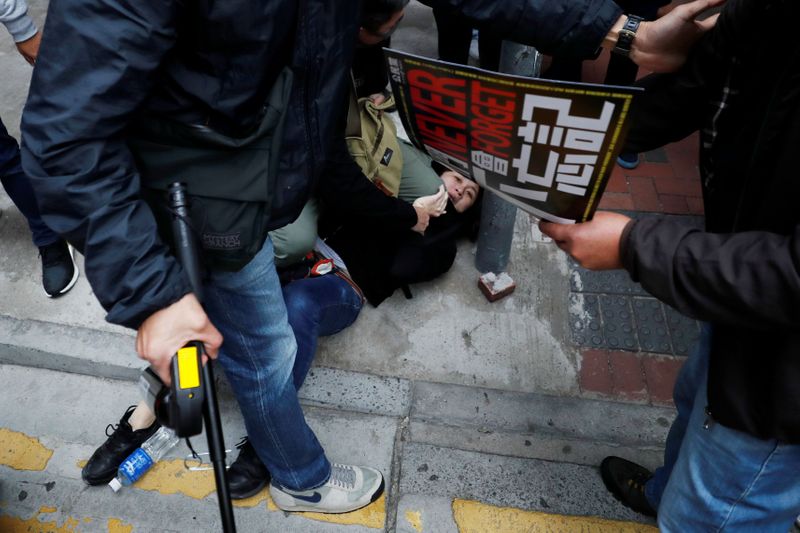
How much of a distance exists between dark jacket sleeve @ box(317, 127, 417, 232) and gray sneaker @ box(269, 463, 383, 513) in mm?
919

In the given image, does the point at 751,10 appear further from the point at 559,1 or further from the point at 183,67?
the point at 183,67

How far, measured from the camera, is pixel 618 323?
256 centimetres

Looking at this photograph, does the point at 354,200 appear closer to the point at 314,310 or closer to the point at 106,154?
the point at 314,310

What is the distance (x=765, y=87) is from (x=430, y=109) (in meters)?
0.67

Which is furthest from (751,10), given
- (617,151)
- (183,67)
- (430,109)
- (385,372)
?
(385,372)

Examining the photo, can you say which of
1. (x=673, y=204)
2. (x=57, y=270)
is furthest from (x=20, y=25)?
(x=673, y=204)

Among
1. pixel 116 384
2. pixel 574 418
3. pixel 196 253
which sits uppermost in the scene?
pixel 196 253

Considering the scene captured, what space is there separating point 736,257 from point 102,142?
3.91 ft

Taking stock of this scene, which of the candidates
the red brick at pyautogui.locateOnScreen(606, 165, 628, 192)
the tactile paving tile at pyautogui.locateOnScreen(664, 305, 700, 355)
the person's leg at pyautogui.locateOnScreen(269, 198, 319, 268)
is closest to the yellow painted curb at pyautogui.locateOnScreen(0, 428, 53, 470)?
the person's leg at pyautogui.locateOnScreen(269, 198, 319, 268)

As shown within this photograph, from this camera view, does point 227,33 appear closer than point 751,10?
Yes

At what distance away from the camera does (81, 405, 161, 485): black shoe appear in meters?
2.08

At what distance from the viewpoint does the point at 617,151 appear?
3.76ft

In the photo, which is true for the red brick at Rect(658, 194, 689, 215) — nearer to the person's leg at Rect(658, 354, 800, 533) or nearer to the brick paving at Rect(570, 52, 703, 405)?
the brick paving at Rect(570, 52, 703, 405)

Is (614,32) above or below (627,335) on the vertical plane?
above
